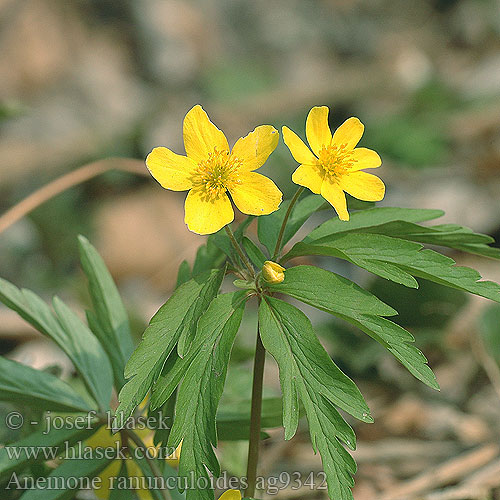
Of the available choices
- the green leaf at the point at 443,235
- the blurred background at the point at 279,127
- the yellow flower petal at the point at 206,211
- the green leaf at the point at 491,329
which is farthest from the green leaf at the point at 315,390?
the green leaf at the point at 491,329

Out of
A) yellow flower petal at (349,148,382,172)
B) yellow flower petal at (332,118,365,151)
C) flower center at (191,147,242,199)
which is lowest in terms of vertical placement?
flower center at (191,147,242,199)

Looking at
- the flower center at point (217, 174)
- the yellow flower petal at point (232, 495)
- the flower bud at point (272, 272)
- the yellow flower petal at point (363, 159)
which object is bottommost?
the yellow flower petal at point (232, 495)

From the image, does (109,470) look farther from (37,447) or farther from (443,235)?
(443,235)

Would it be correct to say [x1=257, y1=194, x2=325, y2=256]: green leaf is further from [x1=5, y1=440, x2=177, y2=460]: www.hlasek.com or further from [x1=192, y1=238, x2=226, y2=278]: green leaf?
[x1=5, y1=440, x2=177, y2=460]: www.hlasek.com

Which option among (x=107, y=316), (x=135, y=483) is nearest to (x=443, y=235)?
(x=107, y=316)

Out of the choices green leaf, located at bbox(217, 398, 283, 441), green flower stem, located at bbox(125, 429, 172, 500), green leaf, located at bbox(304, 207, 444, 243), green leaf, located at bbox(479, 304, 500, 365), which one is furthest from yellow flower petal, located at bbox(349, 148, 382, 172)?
green leaf, located at bbox(479, 304, 500, 365)

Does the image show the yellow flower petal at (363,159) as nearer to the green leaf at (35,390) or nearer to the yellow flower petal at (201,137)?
the yellow flower petal at (201,137)
